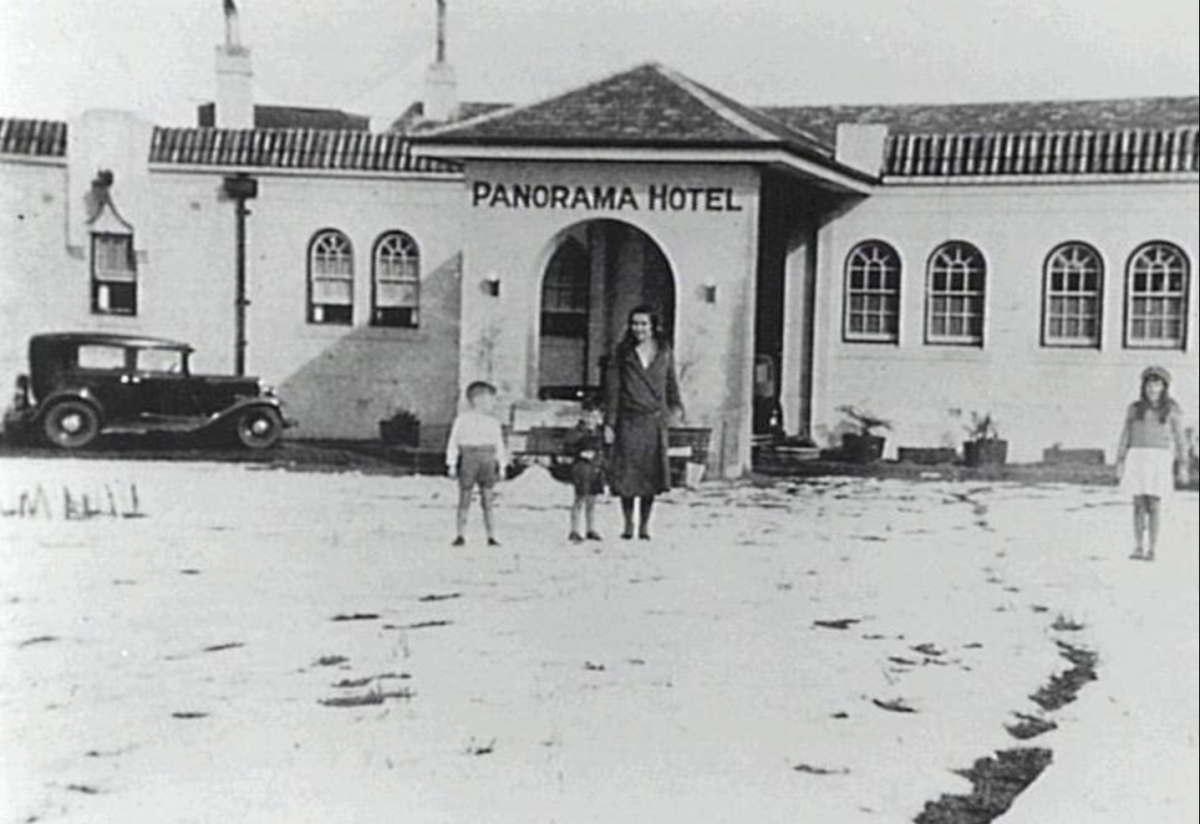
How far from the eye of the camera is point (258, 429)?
5133 millimetres

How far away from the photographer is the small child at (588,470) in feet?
16.8

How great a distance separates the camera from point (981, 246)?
452 cm

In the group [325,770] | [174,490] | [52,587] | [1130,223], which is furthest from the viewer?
[174,490]

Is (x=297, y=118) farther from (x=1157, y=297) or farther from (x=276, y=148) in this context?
(x=1157, y=297)

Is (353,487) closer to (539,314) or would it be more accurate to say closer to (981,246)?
(539,314)

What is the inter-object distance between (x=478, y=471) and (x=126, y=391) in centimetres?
119

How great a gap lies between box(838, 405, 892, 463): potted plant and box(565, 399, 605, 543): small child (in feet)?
2.68

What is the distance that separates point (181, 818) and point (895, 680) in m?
1.95

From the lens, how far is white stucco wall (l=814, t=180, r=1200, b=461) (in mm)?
4090

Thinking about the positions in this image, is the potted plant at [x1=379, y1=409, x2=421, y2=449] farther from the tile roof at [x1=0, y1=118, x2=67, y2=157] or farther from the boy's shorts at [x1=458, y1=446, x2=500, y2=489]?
the tile roof at [x1=0, y1=118, x2=67, y2=157]

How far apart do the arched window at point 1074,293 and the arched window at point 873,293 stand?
51cm

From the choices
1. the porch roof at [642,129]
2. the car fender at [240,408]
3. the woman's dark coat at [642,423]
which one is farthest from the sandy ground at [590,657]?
the porch roof at [642,129]

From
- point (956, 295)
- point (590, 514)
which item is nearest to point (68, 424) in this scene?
point (590, 514)

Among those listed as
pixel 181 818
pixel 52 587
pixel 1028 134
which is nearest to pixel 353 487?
pixel 52 587
